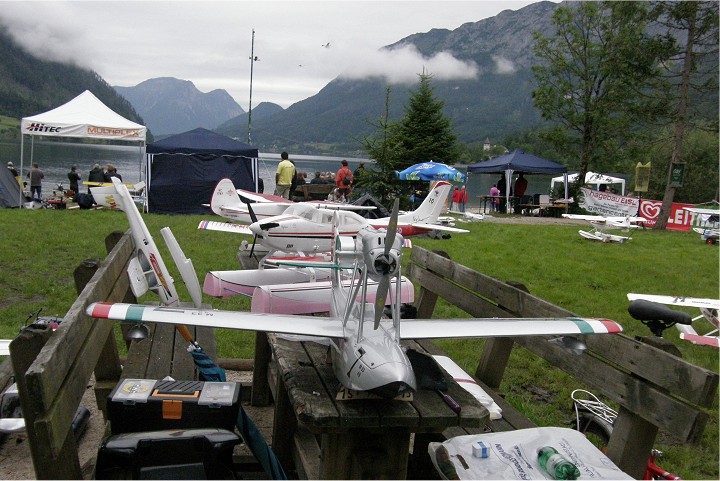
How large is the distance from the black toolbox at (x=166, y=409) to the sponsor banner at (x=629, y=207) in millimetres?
22848

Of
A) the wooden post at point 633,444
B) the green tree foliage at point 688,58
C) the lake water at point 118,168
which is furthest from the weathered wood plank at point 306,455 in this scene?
the green tree foliage at point 688,58

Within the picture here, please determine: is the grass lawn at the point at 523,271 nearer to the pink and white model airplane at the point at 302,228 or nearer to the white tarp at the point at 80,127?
the pink and white model airplane at the point at 302,228

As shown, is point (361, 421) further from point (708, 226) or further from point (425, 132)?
point (425, 132)

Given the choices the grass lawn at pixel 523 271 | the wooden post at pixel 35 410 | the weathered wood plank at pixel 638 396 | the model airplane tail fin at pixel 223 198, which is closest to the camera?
the wooden post at pixel 35 410

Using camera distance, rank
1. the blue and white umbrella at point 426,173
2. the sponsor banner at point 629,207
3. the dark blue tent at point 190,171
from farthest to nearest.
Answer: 1. the sponsor banner at point 629,207
2. the blue and white umbrella at point 426,173
3. the dark blue tent at point 190,171

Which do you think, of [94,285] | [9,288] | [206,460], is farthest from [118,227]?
[206,460]

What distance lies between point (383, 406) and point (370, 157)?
20.0 m

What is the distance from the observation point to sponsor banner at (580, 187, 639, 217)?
80.7ft

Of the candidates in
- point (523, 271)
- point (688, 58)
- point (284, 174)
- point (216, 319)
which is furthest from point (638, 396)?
point (688, 58)

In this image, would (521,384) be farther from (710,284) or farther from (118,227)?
(118,227)

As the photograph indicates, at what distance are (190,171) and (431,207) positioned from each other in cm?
853

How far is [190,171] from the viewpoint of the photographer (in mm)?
18547

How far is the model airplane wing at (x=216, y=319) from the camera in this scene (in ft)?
9.05

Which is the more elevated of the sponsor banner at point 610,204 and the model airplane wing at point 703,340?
the sponsor banner at point 610,204
